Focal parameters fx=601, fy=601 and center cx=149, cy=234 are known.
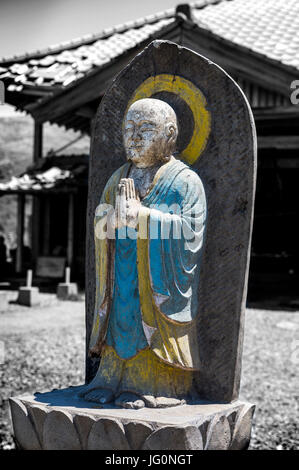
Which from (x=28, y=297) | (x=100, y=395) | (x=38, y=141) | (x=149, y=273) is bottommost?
(x=28, y=297)

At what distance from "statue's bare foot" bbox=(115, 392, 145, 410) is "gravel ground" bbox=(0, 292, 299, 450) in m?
1.89

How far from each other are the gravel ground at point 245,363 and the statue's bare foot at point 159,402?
5.91 feet

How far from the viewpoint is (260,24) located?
36.7 ft

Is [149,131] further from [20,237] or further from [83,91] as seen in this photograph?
[20,237]

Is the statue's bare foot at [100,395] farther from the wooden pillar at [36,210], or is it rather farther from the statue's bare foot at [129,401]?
the wooden pillar at [36,210]

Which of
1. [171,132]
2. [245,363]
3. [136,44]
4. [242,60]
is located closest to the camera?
[171,132]

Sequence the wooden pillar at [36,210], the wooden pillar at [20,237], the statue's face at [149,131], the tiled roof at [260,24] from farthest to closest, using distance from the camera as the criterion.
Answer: the wooden pillar at [36,210] → the wooden pillar at [20,237] → the tiled roof at [260,24] → the statue's face at [149,131]

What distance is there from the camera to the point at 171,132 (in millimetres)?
3330

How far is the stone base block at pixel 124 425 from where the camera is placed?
2793mm

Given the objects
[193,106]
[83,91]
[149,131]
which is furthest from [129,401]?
[83,91]

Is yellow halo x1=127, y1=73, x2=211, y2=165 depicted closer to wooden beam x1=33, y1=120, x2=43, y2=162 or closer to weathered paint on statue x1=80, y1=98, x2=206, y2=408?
weathered paint on statue x1=80, y1=98, x2=206, y2=408

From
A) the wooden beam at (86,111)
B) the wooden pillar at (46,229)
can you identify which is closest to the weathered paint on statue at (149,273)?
the wooden beam at (86,111)

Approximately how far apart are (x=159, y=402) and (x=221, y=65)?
25.3 ft
